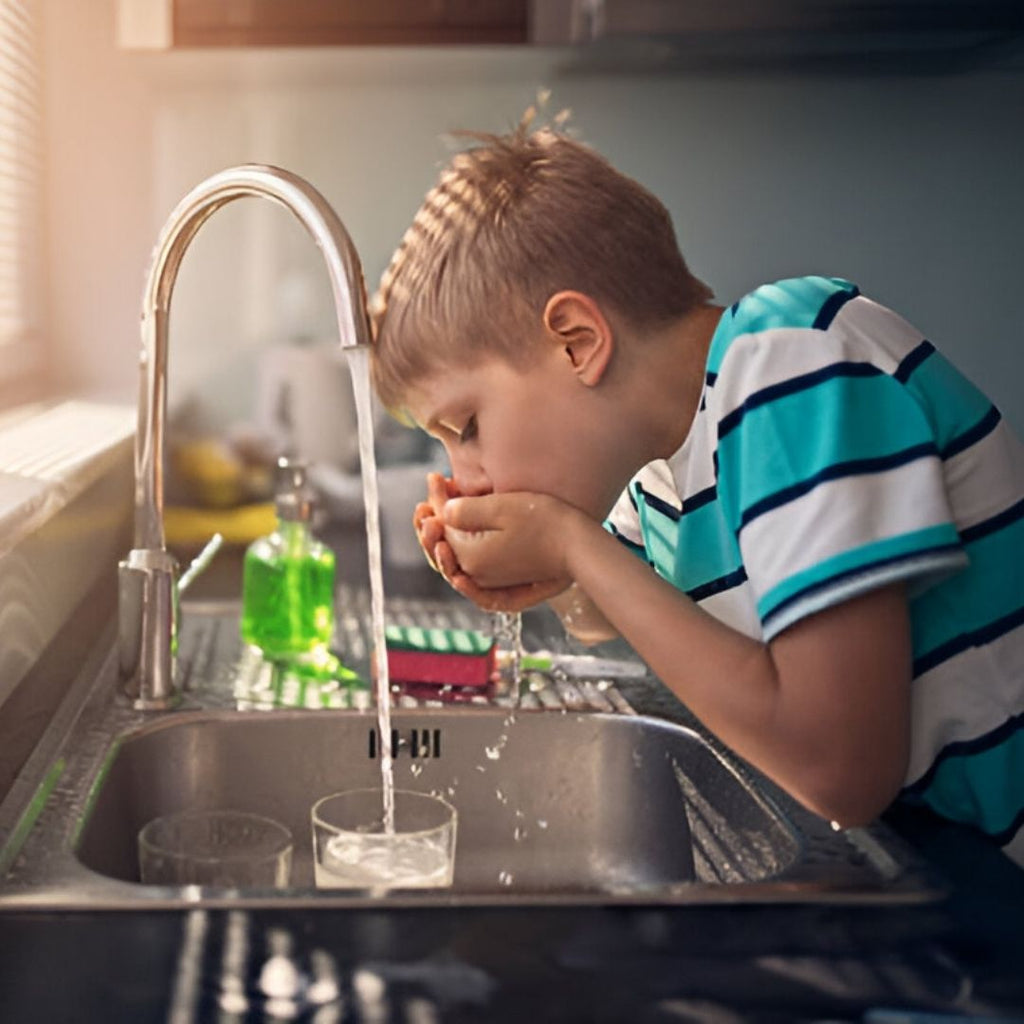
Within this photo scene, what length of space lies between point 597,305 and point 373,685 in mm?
442

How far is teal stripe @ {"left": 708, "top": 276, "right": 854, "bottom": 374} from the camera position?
88 cm

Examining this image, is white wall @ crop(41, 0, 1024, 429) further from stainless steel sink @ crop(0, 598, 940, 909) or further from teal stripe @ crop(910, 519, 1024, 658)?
teal stripe @ crop(910, 519, 1024, 658)

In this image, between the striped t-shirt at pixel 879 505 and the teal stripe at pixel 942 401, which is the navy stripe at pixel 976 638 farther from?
the teal stripe at pixel 942 401

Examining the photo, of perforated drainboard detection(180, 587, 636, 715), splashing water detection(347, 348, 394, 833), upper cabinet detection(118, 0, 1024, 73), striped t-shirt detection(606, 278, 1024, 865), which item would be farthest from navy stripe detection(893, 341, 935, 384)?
upper cabinet detection(118, 0, 1024, 73)

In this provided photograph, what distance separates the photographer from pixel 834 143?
7.45 ft

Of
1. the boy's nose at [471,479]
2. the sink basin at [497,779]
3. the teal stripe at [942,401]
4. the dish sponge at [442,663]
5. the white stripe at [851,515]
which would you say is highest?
the teal stripe at [942,401]

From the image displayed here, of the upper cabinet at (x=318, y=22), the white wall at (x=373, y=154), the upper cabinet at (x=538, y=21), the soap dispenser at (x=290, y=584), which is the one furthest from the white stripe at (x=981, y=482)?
the white wall at (x=373, y=154)

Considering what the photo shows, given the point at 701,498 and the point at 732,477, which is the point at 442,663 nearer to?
the point at 701,498

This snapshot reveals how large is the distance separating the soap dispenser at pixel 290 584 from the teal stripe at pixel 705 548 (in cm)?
50

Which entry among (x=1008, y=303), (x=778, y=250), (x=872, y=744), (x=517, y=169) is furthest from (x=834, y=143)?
(x=872, y=744)

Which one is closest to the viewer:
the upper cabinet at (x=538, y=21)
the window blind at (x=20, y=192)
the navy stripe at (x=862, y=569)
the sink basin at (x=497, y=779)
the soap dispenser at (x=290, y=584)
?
the navy stripe at (x=862, y=569)

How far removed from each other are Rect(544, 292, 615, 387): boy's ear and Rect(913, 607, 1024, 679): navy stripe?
0.29 m

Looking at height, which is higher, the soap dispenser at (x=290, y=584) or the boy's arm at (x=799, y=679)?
the boy's arm at (x=799, y=679)

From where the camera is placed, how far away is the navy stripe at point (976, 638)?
903mm
